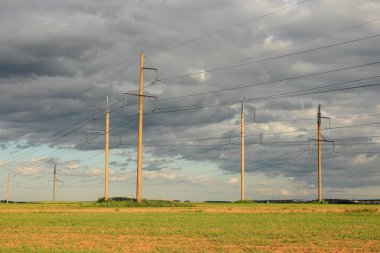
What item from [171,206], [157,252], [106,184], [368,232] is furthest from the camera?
[106,184]

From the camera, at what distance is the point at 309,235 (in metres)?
34.1

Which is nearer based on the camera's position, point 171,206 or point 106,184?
point 171,206

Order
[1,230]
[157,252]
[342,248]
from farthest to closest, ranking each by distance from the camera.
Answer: [1,230] → [342,248] → [157,252]

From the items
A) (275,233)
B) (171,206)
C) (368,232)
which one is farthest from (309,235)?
(171,206)

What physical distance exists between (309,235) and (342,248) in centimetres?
650

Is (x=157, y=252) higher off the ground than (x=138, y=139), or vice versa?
(x=138, y=139)

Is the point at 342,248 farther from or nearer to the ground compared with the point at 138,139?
nearer to the ground

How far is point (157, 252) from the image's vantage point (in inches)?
1017

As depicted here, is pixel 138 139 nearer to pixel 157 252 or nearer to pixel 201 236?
pixel 201 236

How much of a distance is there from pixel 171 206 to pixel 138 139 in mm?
13549

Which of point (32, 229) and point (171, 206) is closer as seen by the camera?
point (32, 229)

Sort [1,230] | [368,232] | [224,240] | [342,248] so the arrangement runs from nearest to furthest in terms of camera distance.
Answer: [342,248], [224,240], [368,232], [1,230]

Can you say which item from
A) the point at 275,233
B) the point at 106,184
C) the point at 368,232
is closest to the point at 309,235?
the point at 275,233

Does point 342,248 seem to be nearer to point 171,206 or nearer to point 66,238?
point 66,238
